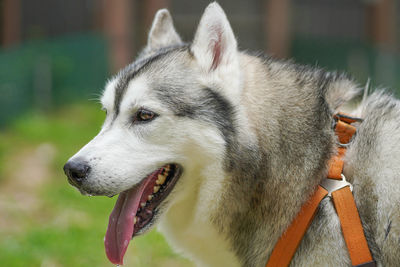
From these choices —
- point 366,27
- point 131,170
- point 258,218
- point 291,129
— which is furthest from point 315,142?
point 366,27

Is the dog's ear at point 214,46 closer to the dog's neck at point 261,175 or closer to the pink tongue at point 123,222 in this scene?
the dog's neck at point 261,175

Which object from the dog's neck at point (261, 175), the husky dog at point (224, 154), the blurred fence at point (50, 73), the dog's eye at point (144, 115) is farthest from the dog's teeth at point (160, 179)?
the blurred fence at point (50, 73)

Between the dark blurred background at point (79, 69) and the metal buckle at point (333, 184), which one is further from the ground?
the metal buckle at point (333, 184)

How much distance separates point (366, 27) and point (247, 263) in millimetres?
10948

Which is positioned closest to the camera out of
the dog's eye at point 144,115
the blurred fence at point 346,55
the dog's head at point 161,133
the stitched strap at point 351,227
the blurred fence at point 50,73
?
the stitched strap at point 351,227

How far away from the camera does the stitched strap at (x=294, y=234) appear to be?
2.74 meters

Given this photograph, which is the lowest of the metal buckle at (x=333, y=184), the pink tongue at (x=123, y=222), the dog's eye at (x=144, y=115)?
the pink tongue at (x=123, y=222)

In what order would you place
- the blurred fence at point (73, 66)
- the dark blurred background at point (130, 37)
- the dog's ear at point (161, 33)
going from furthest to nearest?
the dark blurred background at point (130, 37) → the blurred fence at point (73, 66) → the dog's ear at point (161, 33)

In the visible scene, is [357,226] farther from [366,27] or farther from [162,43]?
[366,27]

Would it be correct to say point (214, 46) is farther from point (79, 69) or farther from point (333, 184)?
point (79, 69)

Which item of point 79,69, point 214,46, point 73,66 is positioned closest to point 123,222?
point 214,46

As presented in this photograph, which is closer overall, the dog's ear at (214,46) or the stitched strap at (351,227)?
the stitched strap at (351,227)

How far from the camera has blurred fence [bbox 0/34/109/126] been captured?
26.5 feet

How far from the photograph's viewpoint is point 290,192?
9.38ft
